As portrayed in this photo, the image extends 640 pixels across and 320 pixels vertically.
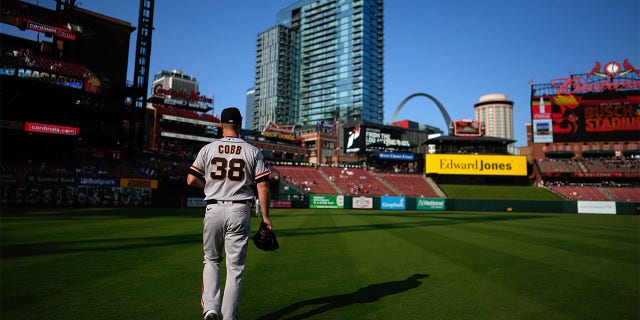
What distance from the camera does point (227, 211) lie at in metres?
3.64

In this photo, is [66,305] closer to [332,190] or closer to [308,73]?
[332,190]

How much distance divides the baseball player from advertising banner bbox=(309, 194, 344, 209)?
34313mm

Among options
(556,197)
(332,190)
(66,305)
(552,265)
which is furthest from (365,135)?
(66,305)

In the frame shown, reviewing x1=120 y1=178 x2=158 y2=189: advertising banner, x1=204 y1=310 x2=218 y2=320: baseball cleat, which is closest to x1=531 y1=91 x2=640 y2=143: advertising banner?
x1=120 y1=178 x2=158 y2=189: advertising banner

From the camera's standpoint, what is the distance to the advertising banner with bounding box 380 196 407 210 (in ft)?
130

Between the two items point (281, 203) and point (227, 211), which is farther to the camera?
point (281, 203)

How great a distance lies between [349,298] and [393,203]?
119ft

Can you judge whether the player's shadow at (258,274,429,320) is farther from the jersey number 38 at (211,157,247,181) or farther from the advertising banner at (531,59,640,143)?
the advertising banner at (531,59,640,143)

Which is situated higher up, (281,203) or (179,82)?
A: (179,82)

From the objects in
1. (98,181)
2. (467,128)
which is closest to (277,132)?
(467,128)

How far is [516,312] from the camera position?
174 inches

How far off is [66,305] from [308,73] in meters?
139

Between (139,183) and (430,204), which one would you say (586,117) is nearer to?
(430,204)

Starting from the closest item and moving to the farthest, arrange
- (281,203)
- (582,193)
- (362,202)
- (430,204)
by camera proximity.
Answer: (281,203) < (362,202) < (430,204) < (582,193)
